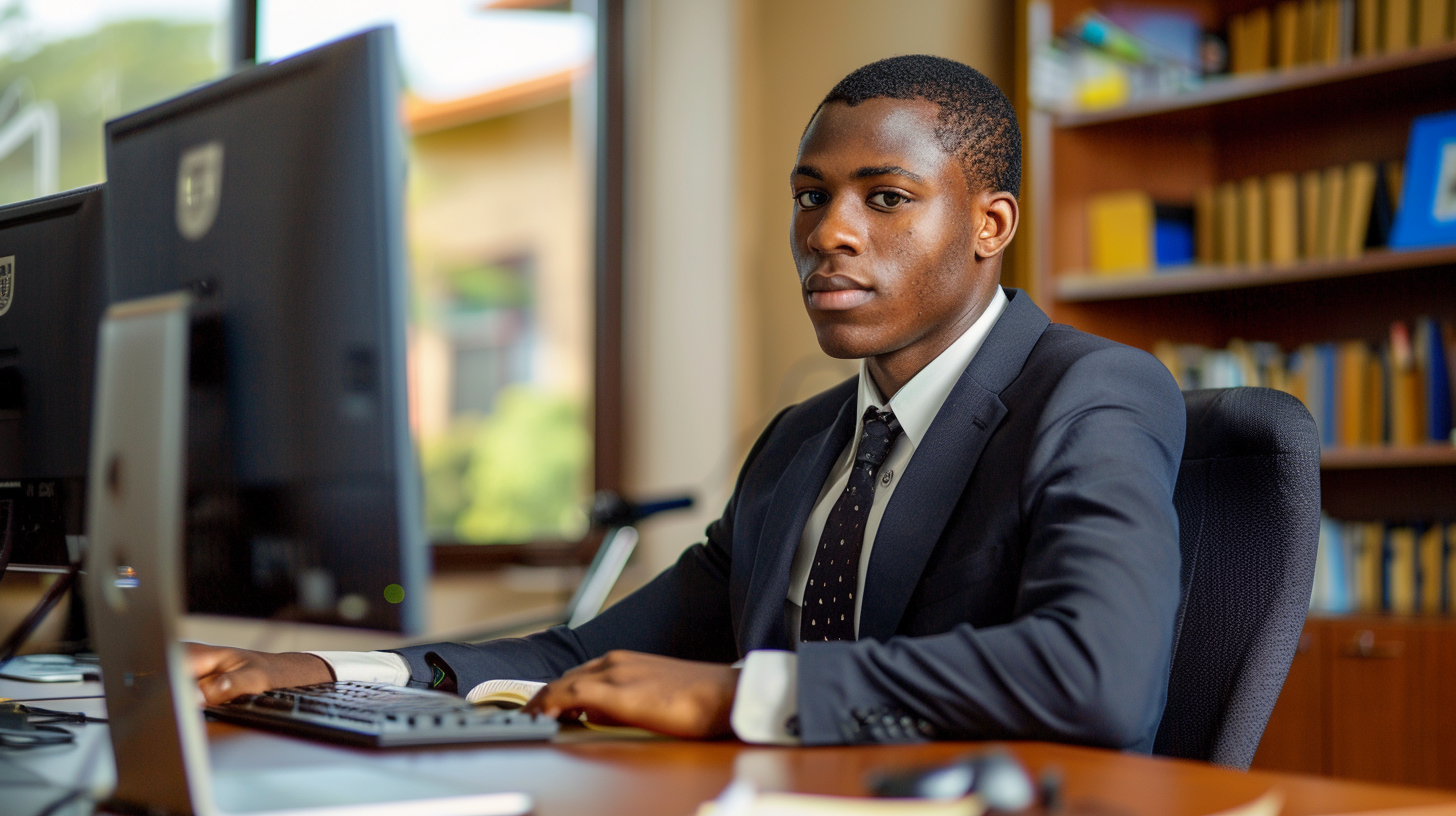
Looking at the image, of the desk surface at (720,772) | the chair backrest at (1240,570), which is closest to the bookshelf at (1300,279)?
the chair backrest at (1240,570)

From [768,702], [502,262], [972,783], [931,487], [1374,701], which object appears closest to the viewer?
[972,783]

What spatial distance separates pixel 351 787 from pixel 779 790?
26 cm

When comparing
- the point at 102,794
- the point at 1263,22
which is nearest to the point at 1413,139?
the point at 1263,22

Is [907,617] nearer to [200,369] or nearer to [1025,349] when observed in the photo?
[1025,349]

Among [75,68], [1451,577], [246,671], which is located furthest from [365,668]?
[1451,577]

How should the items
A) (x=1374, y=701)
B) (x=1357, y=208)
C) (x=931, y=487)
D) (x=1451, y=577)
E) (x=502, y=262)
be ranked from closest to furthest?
(x=931, y=487)
(x=1374, y=701)
(x=1451, y=577)
(x=1357, y=208)
(x=502, y=262)

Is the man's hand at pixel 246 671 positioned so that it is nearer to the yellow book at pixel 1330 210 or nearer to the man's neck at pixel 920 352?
the man's neck at pixel 920 352

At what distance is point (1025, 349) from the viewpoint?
1273mm

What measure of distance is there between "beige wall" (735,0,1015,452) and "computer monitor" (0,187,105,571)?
255 centimetres

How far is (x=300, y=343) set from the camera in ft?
2.56

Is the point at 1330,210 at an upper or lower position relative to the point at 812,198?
upper

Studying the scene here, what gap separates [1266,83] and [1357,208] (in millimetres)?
351

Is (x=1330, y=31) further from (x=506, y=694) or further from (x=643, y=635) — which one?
(x=506, y=694)

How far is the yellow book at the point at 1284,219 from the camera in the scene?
9.36ft
